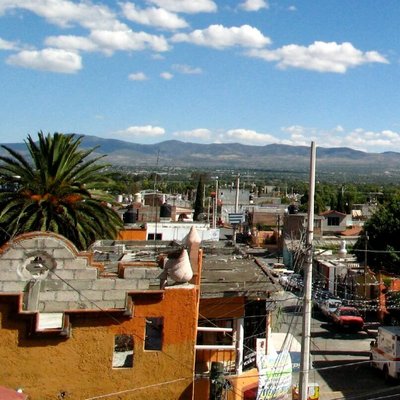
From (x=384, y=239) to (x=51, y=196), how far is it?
2781 cm

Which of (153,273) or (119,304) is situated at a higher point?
(153,273)

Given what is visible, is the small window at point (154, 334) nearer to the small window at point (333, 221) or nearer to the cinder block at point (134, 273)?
the cinder block at point (134, 273)

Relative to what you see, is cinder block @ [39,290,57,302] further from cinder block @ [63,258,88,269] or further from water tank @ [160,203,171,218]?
water tank @ [160,203,171,218]

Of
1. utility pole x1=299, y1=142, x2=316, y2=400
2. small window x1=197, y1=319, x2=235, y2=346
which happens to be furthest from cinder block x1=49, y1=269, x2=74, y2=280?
utility pole x1=299, y1=142, x2=316, y2=400

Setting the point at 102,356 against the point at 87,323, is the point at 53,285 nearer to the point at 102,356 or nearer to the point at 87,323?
the point at 87,323

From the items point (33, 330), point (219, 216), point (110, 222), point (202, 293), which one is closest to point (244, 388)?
point (202, 293)

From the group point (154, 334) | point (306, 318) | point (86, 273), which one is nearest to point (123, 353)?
point (154, 334)

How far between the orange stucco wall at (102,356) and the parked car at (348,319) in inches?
838

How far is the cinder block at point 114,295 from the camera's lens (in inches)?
430

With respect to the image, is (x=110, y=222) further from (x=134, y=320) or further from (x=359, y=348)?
(x=359, y=348)

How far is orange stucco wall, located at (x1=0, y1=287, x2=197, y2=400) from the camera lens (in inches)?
402

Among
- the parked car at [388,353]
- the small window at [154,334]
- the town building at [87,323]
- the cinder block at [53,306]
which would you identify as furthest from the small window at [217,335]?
the parked car at [388,353]

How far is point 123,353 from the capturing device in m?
11.8

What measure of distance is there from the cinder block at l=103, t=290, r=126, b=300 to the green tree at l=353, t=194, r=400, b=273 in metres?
30.2
